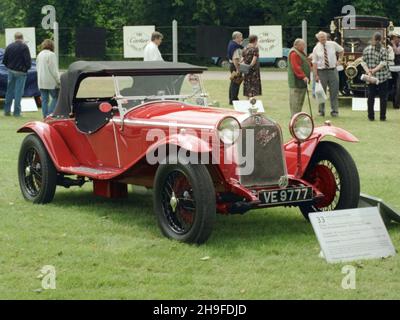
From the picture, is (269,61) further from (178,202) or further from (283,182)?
(178,202)

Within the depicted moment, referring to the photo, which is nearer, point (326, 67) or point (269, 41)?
point (326, 67)

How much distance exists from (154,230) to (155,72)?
6.08 feet

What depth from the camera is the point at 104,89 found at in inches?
365

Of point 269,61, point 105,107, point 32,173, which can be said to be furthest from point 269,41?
point 105,107

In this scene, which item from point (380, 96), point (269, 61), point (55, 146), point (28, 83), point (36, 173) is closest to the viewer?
point (55, 146)

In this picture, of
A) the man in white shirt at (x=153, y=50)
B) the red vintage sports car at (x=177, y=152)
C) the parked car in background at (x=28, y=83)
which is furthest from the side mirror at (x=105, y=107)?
the parked car in background at (x=28, y=83)

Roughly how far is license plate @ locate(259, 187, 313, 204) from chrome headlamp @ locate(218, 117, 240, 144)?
0.51 metres

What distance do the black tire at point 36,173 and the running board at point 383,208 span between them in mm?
3109

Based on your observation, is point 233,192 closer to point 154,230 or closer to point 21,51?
point 154,230

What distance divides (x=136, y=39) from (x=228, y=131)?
23217 mm

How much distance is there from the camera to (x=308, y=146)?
8336mm

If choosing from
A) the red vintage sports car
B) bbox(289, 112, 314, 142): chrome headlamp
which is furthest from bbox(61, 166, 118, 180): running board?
bbox(289, 112, 314, 142): chrome headlamp

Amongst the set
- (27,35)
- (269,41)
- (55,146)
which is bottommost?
(55,146)
